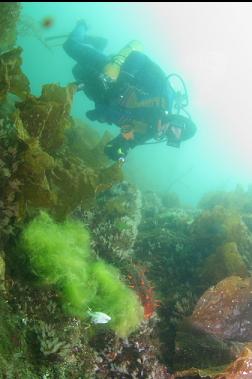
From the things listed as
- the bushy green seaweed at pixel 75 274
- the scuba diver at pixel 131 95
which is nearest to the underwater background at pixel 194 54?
the scuba diver at pixel 131 95

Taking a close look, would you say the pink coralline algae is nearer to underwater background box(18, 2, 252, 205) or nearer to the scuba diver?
the scuba diver

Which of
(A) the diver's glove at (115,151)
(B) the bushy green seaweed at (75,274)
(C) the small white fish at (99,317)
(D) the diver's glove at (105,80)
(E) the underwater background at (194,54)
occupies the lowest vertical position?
(C) the small white fish at (99,317)

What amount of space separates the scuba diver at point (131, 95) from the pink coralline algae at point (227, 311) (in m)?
3.05

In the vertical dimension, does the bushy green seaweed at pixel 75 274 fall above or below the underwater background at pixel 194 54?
below

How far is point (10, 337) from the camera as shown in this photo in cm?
306

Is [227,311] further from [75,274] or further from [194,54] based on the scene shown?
[194,54]

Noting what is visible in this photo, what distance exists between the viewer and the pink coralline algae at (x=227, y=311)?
4.62 metres

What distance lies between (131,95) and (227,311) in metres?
4.19

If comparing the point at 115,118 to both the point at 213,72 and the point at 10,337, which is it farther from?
the point at 213,72

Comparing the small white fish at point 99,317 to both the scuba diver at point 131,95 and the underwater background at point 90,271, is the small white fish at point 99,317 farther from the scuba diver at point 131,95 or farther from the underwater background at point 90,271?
the scuba diver at point 131,95

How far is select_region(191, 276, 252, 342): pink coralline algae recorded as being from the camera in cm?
462

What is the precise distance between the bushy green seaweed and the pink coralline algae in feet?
2.93

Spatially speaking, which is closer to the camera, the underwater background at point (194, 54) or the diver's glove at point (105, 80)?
the diver's glove at point (105, 80)

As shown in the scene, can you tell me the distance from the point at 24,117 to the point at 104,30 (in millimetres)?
103972
